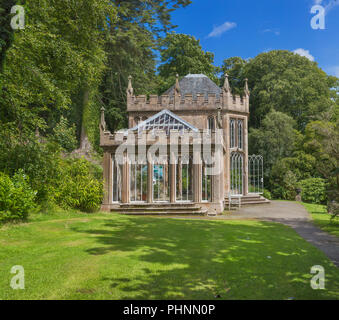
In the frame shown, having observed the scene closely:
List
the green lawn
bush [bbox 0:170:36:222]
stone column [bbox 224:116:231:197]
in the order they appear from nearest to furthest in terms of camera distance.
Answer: the green lawn, bush [bbox 0:170:36:222], stone column [bbox 224:116:231:197]

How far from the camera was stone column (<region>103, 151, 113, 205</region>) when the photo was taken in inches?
688

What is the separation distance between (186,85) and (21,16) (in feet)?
60.1

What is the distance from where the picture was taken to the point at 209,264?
6.21 m

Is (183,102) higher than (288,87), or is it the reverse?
(288,87)

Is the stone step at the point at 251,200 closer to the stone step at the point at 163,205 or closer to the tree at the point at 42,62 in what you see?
the stone step at the point at 163,205

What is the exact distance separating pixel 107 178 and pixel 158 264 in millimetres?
12245

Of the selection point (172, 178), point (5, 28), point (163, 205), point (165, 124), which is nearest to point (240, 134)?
point (165, 124)

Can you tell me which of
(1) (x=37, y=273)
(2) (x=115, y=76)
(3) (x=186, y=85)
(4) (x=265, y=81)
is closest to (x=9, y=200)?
A: (1) (x=37, y=273)

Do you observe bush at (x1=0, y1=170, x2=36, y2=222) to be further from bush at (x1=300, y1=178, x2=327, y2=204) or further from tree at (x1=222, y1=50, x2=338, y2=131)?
tree at (x1=222, y1=50, x2=338, y2=131)

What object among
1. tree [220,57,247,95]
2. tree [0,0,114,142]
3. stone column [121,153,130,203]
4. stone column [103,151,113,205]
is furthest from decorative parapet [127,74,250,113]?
tree [220,57,247,95]

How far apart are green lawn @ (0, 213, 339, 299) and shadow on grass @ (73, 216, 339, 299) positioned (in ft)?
0.05

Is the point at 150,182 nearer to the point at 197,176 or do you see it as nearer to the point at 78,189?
the point at 197,176

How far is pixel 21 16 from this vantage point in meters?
12.1
